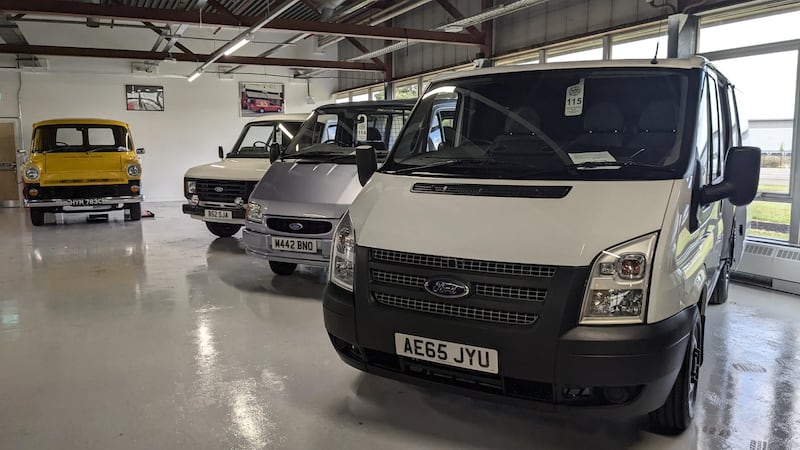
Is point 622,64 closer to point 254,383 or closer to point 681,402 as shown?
point 681,402

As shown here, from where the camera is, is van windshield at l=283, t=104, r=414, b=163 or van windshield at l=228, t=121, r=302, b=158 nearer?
van windshield at l=283, t=104, r=414, b=163

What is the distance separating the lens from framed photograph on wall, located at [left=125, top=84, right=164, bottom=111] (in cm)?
1434

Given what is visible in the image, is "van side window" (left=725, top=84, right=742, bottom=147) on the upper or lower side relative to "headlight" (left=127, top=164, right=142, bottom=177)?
upper

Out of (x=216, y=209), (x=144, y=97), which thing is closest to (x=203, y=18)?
(x=216, y=209)

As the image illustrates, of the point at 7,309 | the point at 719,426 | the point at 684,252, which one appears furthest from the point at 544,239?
the point at 7,309

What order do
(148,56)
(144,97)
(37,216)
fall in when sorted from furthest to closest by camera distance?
(144,97) → (148,56) → (37,216)

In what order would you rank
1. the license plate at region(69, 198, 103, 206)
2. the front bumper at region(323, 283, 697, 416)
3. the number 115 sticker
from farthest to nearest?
the license plate at region(69, 198, 103, 206) → the number 115 sticker → the front bumper at region(323, 283, 697, 416)

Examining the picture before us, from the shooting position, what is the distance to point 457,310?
7.14 ft

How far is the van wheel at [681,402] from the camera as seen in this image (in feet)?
7.74

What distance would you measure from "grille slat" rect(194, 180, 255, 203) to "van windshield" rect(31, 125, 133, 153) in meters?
3.38

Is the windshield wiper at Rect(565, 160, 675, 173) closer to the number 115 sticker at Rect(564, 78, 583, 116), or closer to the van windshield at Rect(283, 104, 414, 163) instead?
the number 115 sticker at Rect(564, 78, 583, 116)

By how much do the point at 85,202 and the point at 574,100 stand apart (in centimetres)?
857

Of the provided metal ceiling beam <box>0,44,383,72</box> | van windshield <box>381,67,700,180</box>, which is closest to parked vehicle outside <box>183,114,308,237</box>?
van windshield <box>381,67,700,180</box>

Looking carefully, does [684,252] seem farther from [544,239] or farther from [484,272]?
[484,272]
